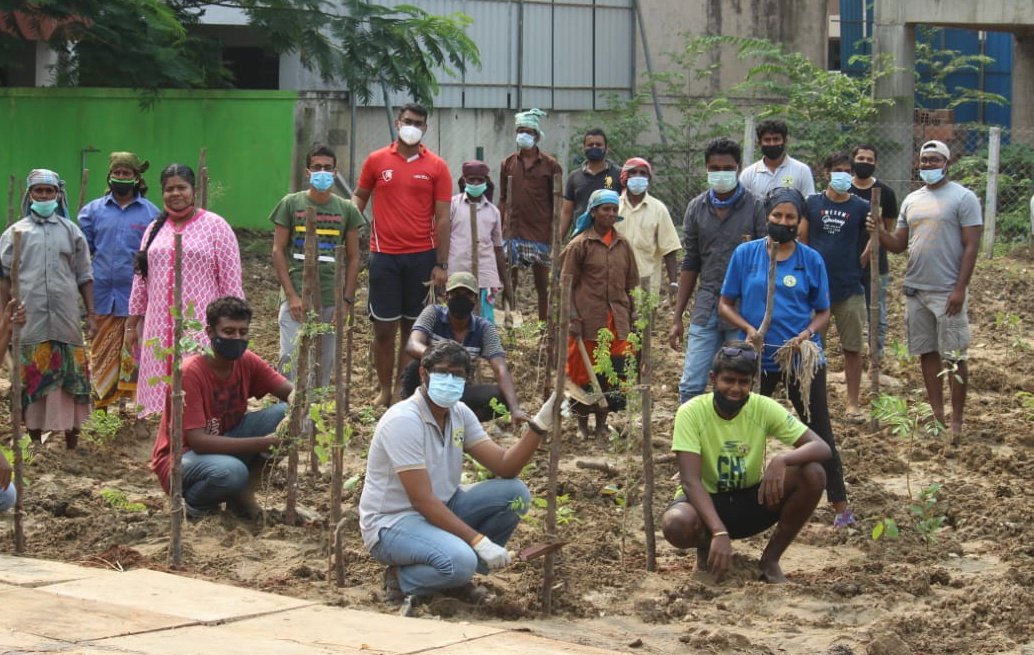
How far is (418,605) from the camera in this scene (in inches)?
241

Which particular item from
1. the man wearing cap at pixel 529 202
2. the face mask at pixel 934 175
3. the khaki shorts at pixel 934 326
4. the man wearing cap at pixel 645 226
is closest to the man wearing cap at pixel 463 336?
the man wearing cap at pixel 645 226

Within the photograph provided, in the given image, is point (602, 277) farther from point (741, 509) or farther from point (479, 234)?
point (741, 509)

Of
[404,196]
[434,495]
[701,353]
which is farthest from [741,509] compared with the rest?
[404,196]

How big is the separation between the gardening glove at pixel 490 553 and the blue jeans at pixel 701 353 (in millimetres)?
2373

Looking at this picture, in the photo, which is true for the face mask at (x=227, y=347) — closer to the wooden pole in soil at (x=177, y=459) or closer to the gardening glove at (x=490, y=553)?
the wooden pole in soil at (x=177, y=459)

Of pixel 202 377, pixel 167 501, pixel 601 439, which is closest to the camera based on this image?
pixel 202 377

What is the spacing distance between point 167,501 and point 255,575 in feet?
4.67

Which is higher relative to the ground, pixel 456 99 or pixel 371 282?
pixel 456 99

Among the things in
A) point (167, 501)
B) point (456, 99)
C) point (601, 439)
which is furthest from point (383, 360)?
point (456, 99)

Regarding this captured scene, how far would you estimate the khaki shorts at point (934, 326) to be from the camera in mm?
9492

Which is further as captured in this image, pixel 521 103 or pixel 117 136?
pixel 521 103

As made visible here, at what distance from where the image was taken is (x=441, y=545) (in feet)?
20.0

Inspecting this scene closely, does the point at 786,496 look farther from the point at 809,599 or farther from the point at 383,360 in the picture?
the point at 383,360

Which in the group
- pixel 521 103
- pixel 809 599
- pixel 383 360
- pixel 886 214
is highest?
pixel 521 103
